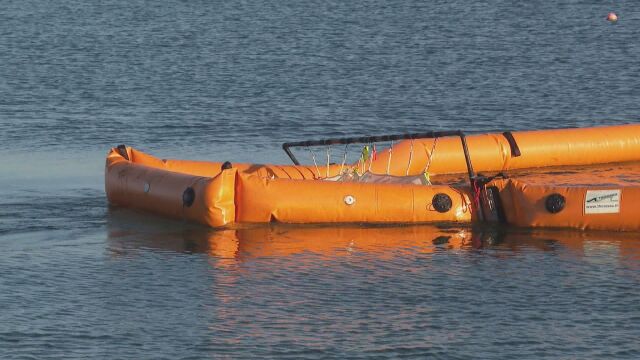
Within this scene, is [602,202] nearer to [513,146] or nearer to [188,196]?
[513,146]

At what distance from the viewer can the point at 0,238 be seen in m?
18.5

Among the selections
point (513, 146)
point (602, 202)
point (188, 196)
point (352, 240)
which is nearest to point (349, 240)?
point (352, 240)

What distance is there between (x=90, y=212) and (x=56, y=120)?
7729 mm

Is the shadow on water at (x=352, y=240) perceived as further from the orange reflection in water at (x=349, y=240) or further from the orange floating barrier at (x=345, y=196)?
the orange floating barrier at (x=345, y=196)

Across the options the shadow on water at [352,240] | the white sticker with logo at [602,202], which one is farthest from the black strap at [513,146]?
the white sticker with logo at [602,202]

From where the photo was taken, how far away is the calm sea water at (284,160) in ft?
47.9

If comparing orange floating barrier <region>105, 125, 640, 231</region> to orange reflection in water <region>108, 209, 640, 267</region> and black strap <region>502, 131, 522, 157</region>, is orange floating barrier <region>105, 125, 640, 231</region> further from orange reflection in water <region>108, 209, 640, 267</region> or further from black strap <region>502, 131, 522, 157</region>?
black strap <region>502, 131, 522, 157</region>

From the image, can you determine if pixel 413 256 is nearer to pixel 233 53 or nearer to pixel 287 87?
pixel 287 87

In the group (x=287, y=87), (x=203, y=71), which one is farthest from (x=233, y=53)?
(x=287, y=87)

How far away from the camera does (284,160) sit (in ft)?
76.8

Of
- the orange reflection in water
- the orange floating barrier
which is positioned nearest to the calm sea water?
the orange reflection in water

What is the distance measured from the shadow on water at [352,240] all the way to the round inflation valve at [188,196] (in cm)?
42

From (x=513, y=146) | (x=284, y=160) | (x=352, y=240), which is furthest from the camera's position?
(x=284, y=160)

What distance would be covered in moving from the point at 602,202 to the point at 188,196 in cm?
528
